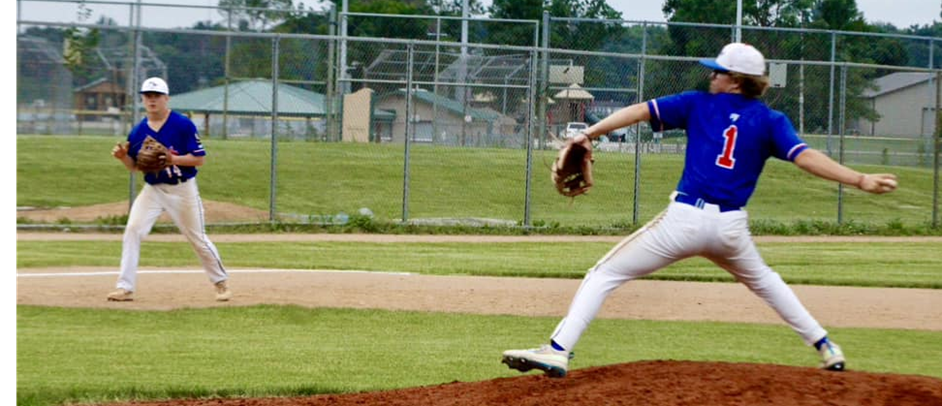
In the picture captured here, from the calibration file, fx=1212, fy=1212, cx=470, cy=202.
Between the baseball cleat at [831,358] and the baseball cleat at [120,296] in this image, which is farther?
the baseball cleat at [120,296]

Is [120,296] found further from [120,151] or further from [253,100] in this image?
[253,100]

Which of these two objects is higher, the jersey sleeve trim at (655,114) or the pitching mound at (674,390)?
the jersey sleeve trim at (655,114)

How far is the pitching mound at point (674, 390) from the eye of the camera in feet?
18.9

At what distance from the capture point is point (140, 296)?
36.9 feet

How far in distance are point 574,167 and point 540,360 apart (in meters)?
1.09

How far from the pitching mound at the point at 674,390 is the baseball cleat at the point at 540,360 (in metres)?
0.08

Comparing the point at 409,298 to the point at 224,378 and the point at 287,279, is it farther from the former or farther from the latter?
the point at 224,378

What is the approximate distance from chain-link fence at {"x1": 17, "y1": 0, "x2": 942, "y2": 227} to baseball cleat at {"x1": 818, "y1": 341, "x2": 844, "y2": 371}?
12395 millimetres

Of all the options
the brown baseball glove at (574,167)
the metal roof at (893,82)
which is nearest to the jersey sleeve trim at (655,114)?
the brown baseball glove at (574,167)

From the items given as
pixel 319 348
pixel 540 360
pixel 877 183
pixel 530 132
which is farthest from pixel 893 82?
pixel 540 360

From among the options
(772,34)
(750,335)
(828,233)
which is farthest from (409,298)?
(772,34)

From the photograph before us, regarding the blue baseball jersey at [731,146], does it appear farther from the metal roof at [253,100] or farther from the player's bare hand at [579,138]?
the metal roof at [253,100]

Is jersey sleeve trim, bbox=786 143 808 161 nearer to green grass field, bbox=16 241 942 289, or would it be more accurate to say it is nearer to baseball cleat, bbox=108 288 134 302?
baseball cleat, bbox=108 288 134 302

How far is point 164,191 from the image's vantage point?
429 inches
